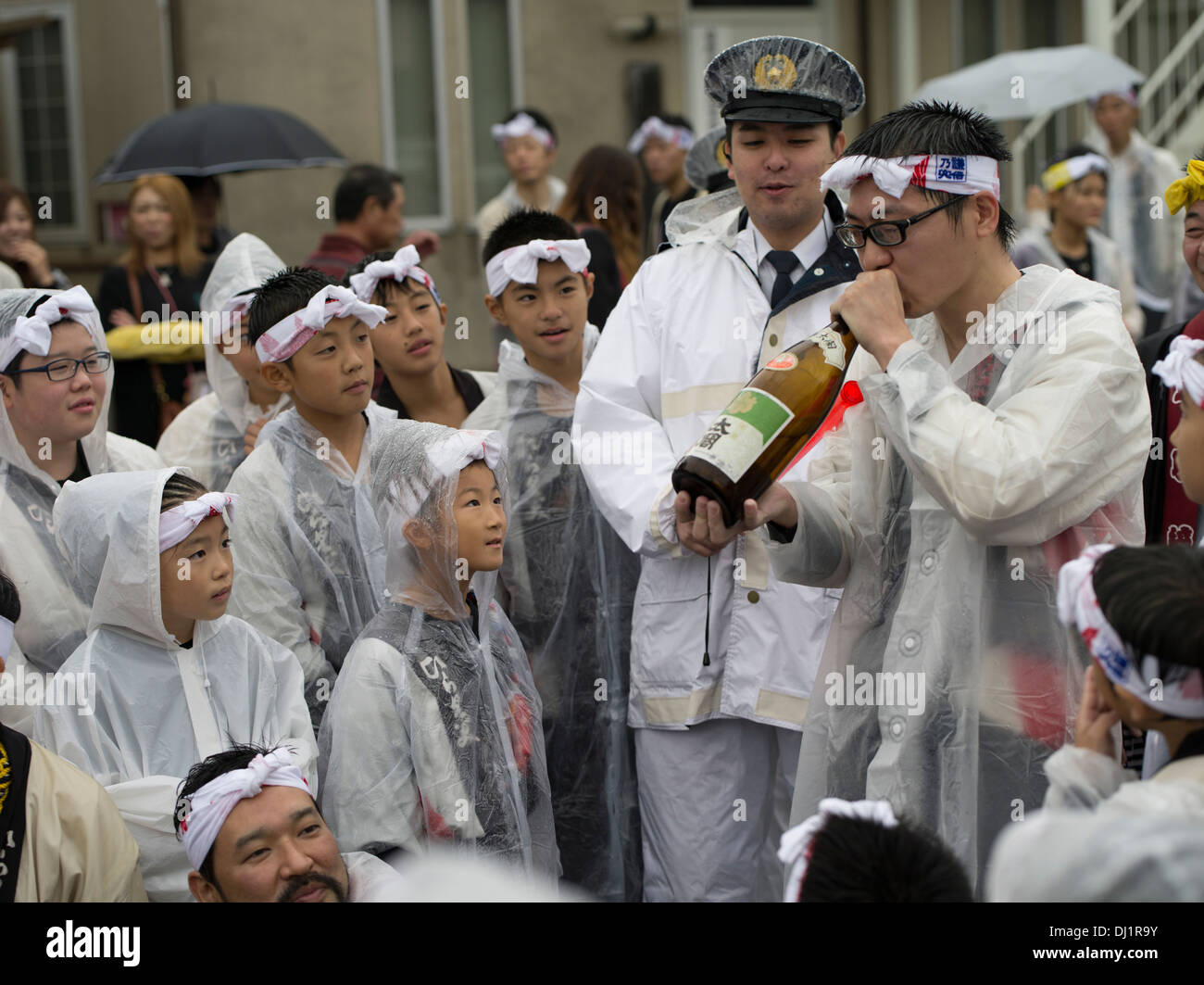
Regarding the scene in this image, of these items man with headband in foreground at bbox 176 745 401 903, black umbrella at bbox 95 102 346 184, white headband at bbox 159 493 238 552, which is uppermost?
black umbrella at bbox 95 102 346 184

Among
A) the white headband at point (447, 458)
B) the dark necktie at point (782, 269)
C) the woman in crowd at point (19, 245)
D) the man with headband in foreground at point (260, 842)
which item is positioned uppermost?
the woman in crowd at point (19, 245)

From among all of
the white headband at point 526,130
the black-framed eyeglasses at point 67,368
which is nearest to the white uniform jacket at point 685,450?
the black-framed eyeglasses at point 67,368

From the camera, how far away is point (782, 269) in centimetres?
359

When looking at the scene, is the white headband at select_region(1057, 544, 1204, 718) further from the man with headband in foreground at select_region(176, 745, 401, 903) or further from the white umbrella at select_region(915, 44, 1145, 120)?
the white umbrella at select_region(915, 44, 1145, 120)

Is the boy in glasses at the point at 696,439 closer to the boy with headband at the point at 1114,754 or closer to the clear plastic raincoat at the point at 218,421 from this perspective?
the boy with headband at the point at 1114,754

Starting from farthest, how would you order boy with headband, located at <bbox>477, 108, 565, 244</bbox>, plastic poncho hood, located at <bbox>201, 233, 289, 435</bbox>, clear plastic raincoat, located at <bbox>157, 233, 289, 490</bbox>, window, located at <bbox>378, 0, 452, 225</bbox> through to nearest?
1. window, located at <bbox>378, 0, 452, 225</bbox>
2. boy with headband, located at <bbox>477, 108, 565, 244</bbox>
3. plastic poncho hood, located at <bbox>201, 233, 289, 435</bbox>
4. clear plastic raincoat, located at <bbox>157, 233, 289, 490</bbox>

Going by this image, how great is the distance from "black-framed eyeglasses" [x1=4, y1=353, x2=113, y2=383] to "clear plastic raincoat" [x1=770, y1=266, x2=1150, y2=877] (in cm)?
215

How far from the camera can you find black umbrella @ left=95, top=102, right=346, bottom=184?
7.29m

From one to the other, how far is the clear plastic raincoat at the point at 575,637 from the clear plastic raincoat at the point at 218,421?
98cm

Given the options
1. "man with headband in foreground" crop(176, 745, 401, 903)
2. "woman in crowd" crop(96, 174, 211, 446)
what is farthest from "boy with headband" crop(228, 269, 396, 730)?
"woman in crowd" crop(96, 174, 211, 446)

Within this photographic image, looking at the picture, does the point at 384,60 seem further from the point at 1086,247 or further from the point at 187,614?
the point at 187,614

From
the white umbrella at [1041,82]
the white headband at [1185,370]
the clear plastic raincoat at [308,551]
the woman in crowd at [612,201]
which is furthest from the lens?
the white umbrella at [1041,82]

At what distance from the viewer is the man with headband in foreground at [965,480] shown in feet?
8.31

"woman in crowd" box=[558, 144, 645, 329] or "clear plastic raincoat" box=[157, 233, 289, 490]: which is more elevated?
"woman in crowd" box=[558, 144, 645, 329]
